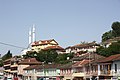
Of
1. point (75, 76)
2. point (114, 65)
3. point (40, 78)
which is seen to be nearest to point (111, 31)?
point (40, 78)

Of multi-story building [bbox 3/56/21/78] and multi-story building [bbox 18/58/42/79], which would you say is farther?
multi-story building [bbox 3/56/21/78]

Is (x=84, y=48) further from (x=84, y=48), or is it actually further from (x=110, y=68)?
(x=110, y=68)

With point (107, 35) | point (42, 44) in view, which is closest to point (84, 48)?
point (107, 35)

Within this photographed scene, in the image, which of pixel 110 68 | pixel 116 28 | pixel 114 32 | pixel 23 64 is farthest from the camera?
pixel 114 32

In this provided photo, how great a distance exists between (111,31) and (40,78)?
3506 centimetres

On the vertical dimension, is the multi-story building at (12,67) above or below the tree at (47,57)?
below

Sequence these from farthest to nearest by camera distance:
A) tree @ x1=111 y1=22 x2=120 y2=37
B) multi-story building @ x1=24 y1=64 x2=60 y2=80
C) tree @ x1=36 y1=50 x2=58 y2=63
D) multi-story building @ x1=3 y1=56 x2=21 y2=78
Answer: tree @ x1=111 y1=22 x2=120 y2=37 → multi-story building @ x1=3 y1=56 x2=21 y2=78 → tree @ x1=36 y1=50 x2=58 y2=63 → multi-story building @ x1=24 y1=64 x2=60 y2=80

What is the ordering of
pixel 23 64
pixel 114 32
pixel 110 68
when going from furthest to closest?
pixel 114 32
pixel 23 64
pixel 110 68

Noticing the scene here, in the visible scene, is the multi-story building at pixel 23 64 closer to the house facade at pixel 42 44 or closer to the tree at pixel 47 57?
the tree at pixel 47 57

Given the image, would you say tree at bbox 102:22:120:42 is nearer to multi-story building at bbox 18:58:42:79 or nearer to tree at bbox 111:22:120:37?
tree at bbox 111:22:120:37

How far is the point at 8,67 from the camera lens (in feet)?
327

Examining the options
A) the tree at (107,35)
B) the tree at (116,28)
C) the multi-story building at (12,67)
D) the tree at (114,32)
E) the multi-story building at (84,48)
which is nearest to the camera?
the multi-story building at (12,67)

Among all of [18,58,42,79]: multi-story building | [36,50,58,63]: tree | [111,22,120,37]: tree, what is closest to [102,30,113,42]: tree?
[111,22,120,37]: tree

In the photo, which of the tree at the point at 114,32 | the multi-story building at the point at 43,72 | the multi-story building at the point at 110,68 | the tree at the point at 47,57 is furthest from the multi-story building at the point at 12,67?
the multi-story building at the point at 110,68
